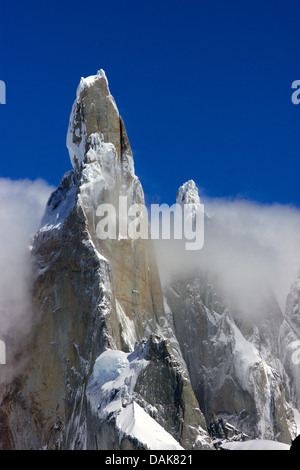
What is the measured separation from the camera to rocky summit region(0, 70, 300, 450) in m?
115

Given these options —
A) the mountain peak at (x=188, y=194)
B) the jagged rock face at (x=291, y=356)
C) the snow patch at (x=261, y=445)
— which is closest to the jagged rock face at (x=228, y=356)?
the mountain peak at (x=188, y=194)

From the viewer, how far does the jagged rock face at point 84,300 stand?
12838cm

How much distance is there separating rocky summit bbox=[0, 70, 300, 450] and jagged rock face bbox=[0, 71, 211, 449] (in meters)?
0.20

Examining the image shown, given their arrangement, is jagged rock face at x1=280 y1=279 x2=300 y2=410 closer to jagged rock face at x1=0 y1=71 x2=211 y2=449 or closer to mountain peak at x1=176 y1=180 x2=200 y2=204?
jagged rock face at x1=0 y1=71 x2=211 y2=449

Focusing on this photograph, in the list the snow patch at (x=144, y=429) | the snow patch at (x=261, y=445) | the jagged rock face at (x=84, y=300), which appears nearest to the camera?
the snow patch at (x=144, y=429)

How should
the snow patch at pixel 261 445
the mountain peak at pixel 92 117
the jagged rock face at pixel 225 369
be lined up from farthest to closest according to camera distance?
the mountain peak at pixel 92 117 < the jagged rock face at pixel 225 369 < the snow patch at pixel 261 445

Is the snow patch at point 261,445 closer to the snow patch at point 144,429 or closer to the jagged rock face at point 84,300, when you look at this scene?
the snow patch at point 144,429

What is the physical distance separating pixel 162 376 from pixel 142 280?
130 feet

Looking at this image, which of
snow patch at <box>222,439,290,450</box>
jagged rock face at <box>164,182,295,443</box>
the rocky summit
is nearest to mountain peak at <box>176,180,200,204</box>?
jagged rock face at <box>164,182,295,443</box>

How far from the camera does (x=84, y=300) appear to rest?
460 feet

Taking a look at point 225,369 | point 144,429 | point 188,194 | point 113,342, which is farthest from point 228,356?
point 144,429

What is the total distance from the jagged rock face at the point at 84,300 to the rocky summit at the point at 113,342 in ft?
0.65

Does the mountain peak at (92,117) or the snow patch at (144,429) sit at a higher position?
the mountain peak at (92,117)

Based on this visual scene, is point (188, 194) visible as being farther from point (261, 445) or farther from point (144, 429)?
point (261, 445)
